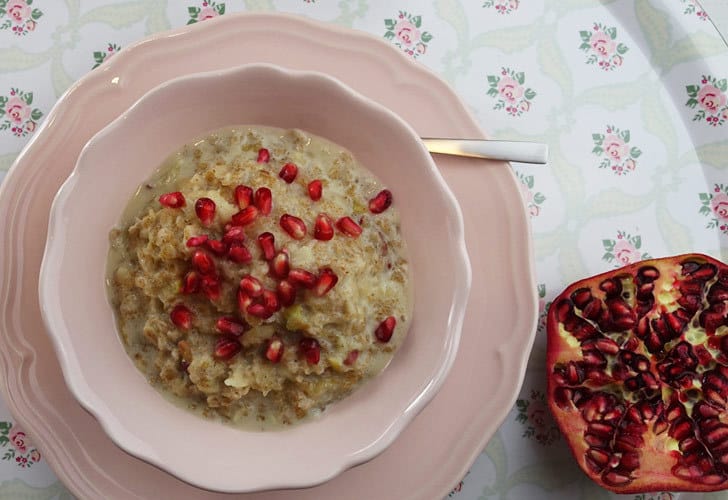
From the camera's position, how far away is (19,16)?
126 inches

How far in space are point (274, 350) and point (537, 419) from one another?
1.39 metres

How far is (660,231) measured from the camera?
11.0ft

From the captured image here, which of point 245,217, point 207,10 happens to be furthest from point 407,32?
point 245,217

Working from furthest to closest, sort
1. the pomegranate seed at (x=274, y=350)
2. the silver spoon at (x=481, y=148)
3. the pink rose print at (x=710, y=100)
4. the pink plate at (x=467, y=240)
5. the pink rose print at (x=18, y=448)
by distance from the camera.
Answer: the pink rose print at (x=710, y=100) < the pink rose print at (x=18, y=448) < the silver spoon at (x=481, y=148) < the pink plate at (x=467, y=240) < the pomegranate seed at (x=274, y=350)

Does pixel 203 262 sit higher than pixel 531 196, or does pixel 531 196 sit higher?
pixel 531 196

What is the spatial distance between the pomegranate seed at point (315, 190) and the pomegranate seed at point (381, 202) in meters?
0.26

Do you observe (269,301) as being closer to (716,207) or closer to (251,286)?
(251,286)

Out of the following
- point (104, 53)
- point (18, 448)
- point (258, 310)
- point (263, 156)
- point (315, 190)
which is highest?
point (104, 53)

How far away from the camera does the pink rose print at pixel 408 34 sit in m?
3.32

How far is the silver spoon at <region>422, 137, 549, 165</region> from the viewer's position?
2943 millimetres

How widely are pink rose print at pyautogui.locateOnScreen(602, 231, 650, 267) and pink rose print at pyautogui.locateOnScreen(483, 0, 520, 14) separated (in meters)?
1.23

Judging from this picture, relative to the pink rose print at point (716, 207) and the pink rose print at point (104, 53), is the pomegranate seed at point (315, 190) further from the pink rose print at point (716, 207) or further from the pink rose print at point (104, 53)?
the pink rose print at point (716, 207)

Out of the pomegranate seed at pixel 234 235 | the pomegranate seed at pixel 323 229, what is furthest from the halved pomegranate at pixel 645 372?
the pomegranate seed at pixel 234 235

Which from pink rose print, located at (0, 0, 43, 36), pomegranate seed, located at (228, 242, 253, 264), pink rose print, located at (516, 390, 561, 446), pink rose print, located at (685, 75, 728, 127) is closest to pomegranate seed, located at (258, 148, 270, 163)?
pomegranate seed, located at (228, 242, 253, 264)
